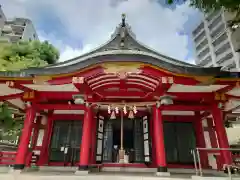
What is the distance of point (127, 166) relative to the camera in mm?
8266

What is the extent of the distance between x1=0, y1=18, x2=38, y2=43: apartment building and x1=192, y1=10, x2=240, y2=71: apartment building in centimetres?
5236

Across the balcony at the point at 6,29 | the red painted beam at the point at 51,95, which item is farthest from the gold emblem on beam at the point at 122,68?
the balcony at the point at 6,29

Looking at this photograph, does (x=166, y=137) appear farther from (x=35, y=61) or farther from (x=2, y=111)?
(x=35, y=61)

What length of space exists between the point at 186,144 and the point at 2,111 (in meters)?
11.4

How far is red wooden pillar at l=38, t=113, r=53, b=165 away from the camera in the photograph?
8625mm

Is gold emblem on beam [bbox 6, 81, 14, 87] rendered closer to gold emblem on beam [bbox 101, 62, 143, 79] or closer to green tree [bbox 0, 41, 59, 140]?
gold emblem on beam [bbox 101, 62, 143, 79]

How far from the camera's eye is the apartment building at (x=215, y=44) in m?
42.9

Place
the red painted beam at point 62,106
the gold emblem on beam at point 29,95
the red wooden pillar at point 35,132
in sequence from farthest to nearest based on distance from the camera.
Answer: the red wooden pillar at point 35,132
the red painted beam at point 62,106
the gold emblem on beam at point 29,95

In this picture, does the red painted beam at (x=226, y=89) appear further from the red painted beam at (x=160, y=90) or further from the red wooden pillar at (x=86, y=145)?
the red wooden pillar at (x=86, y=145)

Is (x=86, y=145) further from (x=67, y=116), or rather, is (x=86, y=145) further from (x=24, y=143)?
(x=67, y=116)

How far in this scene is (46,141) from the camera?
8914 millimetres

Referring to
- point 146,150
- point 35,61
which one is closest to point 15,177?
point 146,150

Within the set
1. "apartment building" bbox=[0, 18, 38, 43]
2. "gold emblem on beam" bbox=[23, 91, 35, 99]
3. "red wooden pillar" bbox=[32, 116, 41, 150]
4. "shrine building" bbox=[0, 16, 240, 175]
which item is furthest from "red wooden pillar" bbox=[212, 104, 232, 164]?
"apartment building" bbox=[0, 18, 38, 43]

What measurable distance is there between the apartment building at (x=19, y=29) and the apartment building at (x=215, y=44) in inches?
2062
